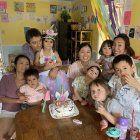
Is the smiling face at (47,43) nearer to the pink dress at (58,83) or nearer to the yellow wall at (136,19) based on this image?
the pink dress at (58,83)

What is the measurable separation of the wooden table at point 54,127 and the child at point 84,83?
347mm

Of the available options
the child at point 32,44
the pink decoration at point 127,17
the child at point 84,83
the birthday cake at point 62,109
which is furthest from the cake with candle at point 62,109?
the pink decoration at point 127,17

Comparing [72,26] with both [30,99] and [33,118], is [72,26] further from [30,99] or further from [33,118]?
[33,118]

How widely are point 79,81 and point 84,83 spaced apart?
5 centimetres

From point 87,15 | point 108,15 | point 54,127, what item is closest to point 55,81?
point 54,127

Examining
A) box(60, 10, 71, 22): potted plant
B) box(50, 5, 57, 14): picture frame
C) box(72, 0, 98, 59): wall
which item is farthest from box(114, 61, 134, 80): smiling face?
box(50, 5, 57, 14): picture frame

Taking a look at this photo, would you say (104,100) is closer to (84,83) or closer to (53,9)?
(84,83)

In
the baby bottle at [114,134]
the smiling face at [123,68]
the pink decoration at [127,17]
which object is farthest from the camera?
the pink decoration at [127,17]

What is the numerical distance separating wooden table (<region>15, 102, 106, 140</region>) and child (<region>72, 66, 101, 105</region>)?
0.35 metres

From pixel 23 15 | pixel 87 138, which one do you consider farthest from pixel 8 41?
pixel 87 138

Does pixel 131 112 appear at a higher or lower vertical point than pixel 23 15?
lower

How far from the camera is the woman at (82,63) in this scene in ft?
6.50

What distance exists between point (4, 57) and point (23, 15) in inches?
55.2

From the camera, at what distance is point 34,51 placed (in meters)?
2.18
